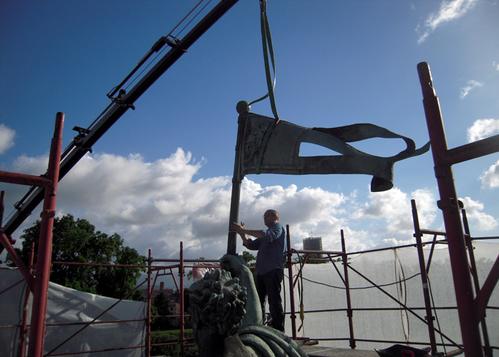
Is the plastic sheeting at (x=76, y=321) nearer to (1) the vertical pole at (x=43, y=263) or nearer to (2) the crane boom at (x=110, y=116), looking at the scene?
(2) the crane boom at (x=110, y=116)

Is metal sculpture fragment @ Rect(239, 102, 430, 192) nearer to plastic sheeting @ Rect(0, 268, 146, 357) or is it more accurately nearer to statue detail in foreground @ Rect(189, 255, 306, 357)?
statue detail in foreground @ Rect(189, 255, 306, 357)

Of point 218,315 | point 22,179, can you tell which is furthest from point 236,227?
point 22,179

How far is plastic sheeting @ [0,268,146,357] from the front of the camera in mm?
7539

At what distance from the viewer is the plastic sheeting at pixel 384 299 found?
6.24 meters

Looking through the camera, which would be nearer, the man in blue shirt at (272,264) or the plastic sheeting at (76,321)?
the man in blue shirt at (272,264)

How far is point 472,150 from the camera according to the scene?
188 cm

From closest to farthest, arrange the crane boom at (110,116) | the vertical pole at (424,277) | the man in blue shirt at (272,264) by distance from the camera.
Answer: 1. the man in blue shirt at (272,264)
2. the vertical pole at (424,277)
3. the crane boom at (110,116)

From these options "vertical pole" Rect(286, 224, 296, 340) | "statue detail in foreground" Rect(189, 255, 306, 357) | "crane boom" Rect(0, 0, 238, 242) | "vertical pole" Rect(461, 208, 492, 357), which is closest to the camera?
"statue detail in foreground" Rect(189, 255, 306, 357)

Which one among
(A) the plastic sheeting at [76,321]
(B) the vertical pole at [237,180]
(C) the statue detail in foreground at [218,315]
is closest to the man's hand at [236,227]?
(B) the vertical pole at [237,180]

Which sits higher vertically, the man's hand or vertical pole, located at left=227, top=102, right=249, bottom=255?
vertical pole, located at left=227, top=102, right=249, bottom=255

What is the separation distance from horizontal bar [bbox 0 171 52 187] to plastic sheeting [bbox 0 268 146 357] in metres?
5.70

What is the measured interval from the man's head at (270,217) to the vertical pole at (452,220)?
1.39m

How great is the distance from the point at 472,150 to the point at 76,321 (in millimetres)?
8849

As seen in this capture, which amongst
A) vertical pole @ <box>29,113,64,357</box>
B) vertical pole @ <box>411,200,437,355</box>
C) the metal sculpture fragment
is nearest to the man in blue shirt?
the metal sculpture fragment
